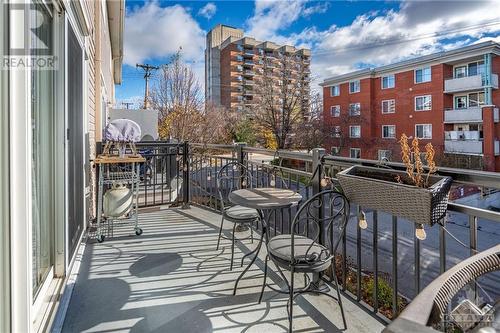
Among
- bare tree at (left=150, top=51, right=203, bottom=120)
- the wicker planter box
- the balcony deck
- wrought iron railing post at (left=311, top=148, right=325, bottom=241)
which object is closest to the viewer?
the wicker planter box

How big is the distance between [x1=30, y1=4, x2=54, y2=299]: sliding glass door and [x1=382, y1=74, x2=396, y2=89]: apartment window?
2138 centimetres

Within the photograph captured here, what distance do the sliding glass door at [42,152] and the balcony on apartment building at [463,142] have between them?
20.1 metres

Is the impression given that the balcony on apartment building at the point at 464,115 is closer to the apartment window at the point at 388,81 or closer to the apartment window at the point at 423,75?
the apartment window at the point at 423,75

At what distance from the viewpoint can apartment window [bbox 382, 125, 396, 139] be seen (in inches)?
800

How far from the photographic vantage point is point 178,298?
6.89ft

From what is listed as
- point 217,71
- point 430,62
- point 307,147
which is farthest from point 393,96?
point 217,71

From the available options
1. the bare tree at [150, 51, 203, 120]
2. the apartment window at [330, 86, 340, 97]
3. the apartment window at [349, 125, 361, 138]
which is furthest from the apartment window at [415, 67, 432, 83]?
the bare tree at [150, 51, 203, 120]

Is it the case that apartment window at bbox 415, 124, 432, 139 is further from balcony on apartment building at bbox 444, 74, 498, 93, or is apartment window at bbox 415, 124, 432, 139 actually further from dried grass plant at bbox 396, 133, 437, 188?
dried grass plant at bbox 396, 133, 437, 188

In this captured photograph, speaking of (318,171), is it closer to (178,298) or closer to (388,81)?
(178,298)

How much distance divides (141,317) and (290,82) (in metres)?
17.5

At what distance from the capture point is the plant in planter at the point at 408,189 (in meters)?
1.40

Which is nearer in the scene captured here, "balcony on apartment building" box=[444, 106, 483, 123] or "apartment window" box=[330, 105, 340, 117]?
"balcony on apartment building" box=[444, 106, 483, 123]

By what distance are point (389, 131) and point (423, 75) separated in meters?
3.96

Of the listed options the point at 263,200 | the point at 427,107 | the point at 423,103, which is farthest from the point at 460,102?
the point at 263,200
